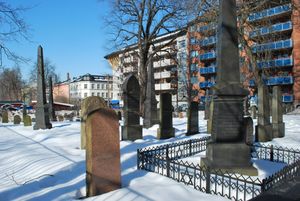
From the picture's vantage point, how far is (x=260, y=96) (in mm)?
13586

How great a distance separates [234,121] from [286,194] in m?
4.18

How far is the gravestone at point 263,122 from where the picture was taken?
1295 centimetres

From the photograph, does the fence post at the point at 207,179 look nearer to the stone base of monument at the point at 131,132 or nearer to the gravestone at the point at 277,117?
the stone base of monument at the point at 131,132

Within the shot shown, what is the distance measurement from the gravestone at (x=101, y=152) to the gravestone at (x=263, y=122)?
28.9 feet

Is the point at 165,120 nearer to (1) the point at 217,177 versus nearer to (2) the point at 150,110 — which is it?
(2) the point at 150,110

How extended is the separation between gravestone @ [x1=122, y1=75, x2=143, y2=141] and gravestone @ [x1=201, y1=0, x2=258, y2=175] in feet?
20.1

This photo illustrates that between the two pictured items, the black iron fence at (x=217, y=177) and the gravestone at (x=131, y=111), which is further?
the gravestone at (x=131, y=111)

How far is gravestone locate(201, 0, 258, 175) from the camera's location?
752 centimetres

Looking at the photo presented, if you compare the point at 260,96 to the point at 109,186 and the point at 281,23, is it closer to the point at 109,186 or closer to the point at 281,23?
the point at 109,186

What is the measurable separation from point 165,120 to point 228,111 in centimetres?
679

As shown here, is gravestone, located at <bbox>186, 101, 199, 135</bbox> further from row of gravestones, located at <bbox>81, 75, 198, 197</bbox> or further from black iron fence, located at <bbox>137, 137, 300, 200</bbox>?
row of gravestones, located at <bbox>81, 75, 198, 197</bbox>

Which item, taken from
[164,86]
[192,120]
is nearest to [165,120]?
[192,120]

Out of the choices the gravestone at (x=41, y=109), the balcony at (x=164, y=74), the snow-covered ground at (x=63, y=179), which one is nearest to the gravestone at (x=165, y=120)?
the snow-covered ground at (x=63, y=179)

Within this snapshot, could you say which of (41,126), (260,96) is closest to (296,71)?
(260,96)
